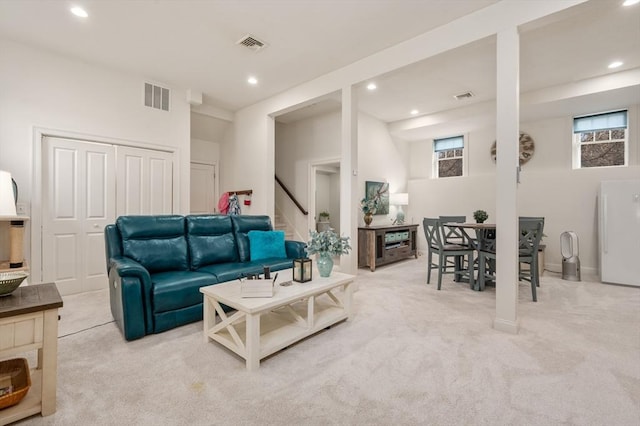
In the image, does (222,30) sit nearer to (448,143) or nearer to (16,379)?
(16,379)

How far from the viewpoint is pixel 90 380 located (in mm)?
1839

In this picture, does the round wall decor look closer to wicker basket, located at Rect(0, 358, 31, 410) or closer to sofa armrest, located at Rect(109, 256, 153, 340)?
sofa armrest, located at Rect(109, 256, 153, 340)

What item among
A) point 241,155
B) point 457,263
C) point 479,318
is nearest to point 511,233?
point 479,318

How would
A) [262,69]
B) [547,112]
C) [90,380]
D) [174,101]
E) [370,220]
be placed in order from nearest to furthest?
[90,380], [262,69], [174,101], [547,112], [370,220]

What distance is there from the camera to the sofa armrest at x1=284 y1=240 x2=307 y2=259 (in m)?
3.74

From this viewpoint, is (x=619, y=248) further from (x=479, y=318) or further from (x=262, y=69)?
(x=262, y=69)

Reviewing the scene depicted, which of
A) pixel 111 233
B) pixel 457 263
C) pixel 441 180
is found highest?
pixel 441 180

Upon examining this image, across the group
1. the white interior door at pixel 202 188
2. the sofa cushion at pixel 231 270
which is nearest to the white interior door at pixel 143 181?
the white interior door at pixel 202 188

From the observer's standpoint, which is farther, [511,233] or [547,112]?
[547,112]

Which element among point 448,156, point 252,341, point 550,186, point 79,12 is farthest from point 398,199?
point 79,12

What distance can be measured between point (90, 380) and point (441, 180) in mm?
6517

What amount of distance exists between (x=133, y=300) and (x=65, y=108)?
301 centimetres

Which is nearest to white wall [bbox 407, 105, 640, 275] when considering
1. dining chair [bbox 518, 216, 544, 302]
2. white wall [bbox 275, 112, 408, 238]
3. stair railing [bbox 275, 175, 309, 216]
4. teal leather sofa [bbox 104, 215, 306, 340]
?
white wall [bbox 275, 112, 408, 238]

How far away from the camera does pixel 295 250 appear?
12.3 feet
